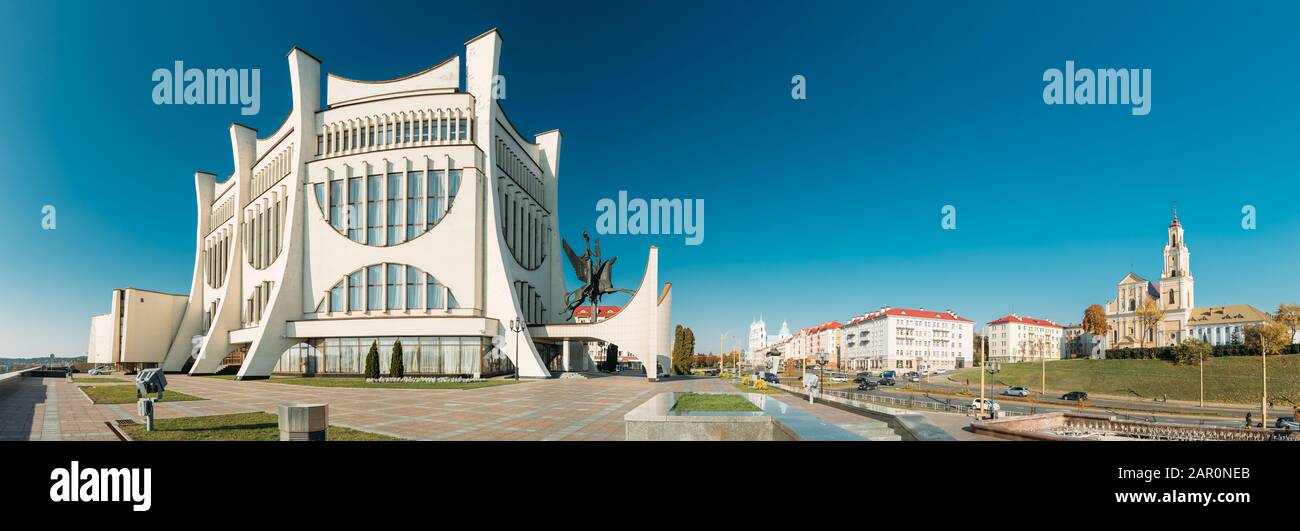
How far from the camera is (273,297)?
37938mm

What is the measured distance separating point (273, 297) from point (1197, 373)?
80.1m

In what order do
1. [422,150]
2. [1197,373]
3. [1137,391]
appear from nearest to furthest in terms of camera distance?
[422,150] < [1137,391] < [1197,373]

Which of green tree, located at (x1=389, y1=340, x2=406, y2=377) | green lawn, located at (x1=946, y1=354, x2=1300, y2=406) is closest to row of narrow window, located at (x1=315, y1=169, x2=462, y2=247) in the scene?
green tree, located at (x1=389, y1=340, x2=406, y2=377)

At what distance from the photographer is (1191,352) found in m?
52.0

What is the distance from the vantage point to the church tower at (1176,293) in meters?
63.5

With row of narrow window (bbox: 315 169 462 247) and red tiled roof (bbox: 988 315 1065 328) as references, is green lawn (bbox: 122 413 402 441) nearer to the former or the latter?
row of narrow window (bbox: 315 169 462 247)

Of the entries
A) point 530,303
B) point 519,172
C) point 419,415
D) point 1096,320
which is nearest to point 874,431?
point 419,415

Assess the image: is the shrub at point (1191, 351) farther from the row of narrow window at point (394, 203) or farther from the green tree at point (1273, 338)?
the row of narrow window at point (394, 203)

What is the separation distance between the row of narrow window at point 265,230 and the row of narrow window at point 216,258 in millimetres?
6899
